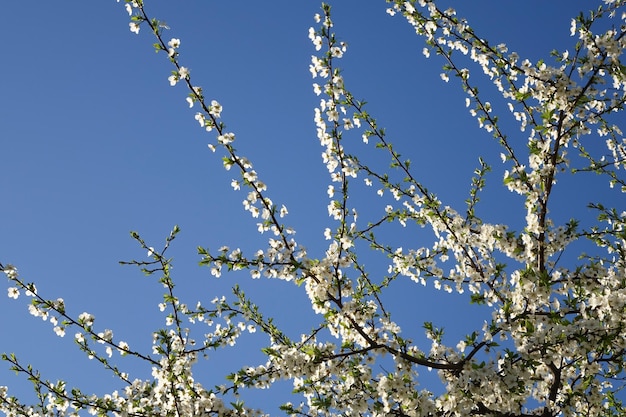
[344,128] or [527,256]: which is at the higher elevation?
[344,128]

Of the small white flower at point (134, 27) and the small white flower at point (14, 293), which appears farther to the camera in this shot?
the small white flower at point (14, 293)

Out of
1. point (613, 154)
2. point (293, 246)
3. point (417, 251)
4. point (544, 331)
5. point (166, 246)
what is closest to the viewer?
point (544, 331)

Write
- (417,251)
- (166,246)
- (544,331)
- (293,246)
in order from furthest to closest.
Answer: (417,251) → (166,246) → (293,246) → (544,331)

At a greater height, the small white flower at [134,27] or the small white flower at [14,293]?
the small white flower at [134,27]

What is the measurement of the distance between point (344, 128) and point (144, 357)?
3.96m

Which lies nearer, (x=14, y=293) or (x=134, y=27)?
(x=134, y=27)

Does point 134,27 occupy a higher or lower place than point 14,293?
higher

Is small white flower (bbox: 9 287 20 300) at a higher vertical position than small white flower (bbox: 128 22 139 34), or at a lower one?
lower

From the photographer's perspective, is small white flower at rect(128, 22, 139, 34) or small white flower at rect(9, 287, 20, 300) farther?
small white flower at rect(9, 287, 20, 300)

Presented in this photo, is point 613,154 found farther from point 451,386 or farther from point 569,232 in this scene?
point 451,386

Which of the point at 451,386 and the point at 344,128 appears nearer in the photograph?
the point at 451,386

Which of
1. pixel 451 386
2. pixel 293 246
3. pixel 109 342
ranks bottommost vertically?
pixel 451 386

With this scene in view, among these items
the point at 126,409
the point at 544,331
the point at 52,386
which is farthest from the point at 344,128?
the point at 52,386

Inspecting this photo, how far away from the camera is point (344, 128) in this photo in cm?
680
